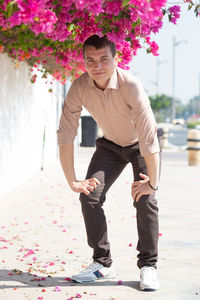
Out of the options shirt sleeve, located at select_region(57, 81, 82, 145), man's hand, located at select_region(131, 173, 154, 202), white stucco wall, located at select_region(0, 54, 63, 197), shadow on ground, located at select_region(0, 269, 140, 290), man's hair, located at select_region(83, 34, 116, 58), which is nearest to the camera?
man's hair, located at select_region(83, 34, 116, 58)

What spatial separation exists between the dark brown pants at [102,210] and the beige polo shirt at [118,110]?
0.13 m

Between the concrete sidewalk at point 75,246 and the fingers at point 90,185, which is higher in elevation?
the fingers at point 90,185

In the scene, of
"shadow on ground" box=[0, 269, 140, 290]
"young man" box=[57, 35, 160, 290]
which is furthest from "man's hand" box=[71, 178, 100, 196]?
"shadow on ground" box=[0, 269, 140, 290]

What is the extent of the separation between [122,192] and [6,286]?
633 centimetres

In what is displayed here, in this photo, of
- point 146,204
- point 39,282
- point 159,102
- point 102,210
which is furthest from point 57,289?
point 159,102

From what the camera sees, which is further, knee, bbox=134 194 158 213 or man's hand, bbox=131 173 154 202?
knee, bbox=134 194 158 213

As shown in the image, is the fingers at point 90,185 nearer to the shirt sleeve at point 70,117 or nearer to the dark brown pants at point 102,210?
the dark brown pants at point 102,210

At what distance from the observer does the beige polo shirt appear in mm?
4277

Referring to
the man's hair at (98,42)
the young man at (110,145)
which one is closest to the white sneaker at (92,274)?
the young man at (110,145)

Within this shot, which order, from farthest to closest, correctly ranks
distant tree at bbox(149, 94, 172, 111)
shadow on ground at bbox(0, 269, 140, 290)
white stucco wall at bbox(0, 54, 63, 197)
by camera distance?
distant tree at bbox(149, 94, 172, 111)
white stucco wall at bbox(0, 54, 63, 197)
shadow on ground at bbox(0, 269, 140, 290)

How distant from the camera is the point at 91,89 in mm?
4438

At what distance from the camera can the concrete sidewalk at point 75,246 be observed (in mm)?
4598

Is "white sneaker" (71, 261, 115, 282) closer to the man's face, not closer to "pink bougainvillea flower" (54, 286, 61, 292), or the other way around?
"pink bougainvillea flower" (54, 286, 61, 292)

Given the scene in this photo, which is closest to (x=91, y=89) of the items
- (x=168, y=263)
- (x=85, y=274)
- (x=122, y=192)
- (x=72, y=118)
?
(x=72, y=118)
